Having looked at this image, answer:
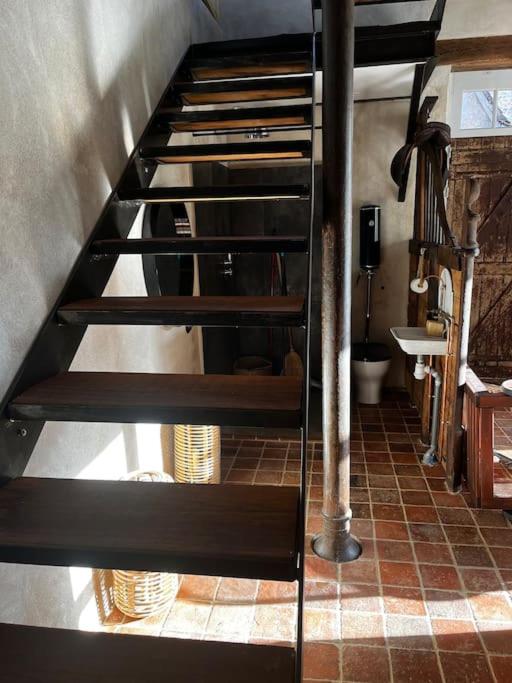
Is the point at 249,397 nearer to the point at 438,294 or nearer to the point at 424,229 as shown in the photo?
the point at 438,294

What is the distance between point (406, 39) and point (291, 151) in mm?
1443

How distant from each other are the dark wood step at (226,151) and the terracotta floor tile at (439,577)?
2.18 meters

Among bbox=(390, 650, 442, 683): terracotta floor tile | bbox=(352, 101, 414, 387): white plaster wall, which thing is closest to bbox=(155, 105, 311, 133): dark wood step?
bbox=(352, 101, 414, 387): white plaster wall

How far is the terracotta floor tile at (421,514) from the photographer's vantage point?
286 cm

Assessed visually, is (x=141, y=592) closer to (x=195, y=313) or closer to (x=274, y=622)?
(x=274, y=622)

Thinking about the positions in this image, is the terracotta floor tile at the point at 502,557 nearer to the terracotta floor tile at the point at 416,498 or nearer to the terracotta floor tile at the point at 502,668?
the terracotta floor tile at the point at 416,498

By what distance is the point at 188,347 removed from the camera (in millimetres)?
3895

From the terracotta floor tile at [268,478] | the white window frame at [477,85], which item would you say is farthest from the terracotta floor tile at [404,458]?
the white window frame at [477,85]

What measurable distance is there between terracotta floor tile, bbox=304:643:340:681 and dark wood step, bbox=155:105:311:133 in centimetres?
258

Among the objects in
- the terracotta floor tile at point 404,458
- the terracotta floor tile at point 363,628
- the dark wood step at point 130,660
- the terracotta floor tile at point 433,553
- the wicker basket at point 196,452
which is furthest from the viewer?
the terracotta floor tile at point 404,458

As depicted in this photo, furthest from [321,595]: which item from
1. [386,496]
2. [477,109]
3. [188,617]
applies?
[477,109]

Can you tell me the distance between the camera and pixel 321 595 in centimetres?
233

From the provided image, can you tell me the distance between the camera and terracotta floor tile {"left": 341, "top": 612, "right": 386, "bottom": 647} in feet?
6.77

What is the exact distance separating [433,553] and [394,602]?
442mm
